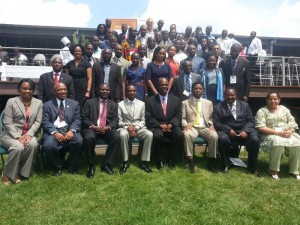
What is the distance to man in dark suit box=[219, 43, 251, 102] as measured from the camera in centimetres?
700

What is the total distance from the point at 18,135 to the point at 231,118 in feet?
13.6

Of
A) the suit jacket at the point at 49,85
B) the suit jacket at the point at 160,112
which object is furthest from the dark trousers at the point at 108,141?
the suit jacket at the point at 49,85

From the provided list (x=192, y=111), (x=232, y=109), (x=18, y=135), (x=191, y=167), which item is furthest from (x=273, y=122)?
(x=18, y=135)

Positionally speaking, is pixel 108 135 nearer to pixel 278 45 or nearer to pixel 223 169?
pixel 223 169

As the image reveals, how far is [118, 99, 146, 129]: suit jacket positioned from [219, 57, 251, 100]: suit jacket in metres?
2.20

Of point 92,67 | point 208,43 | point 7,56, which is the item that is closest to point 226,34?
point 208,43

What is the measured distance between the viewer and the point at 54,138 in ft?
18.2

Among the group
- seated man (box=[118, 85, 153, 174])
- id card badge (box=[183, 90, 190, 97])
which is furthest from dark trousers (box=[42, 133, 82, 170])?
id card badge (box=[183, 90, 190, 97])

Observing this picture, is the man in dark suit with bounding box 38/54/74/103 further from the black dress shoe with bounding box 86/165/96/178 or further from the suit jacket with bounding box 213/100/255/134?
the suit jacket with bounding box 213/100/255/134

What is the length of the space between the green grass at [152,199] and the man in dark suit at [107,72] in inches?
76.6

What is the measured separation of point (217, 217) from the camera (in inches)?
161

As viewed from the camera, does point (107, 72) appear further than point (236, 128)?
Yes

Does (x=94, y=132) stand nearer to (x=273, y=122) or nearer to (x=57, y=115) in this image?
(x=57, y=115)

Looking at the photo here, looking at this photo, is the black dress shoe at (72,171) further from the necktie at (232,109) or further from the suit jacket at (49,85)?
the necktie at (232,109)
